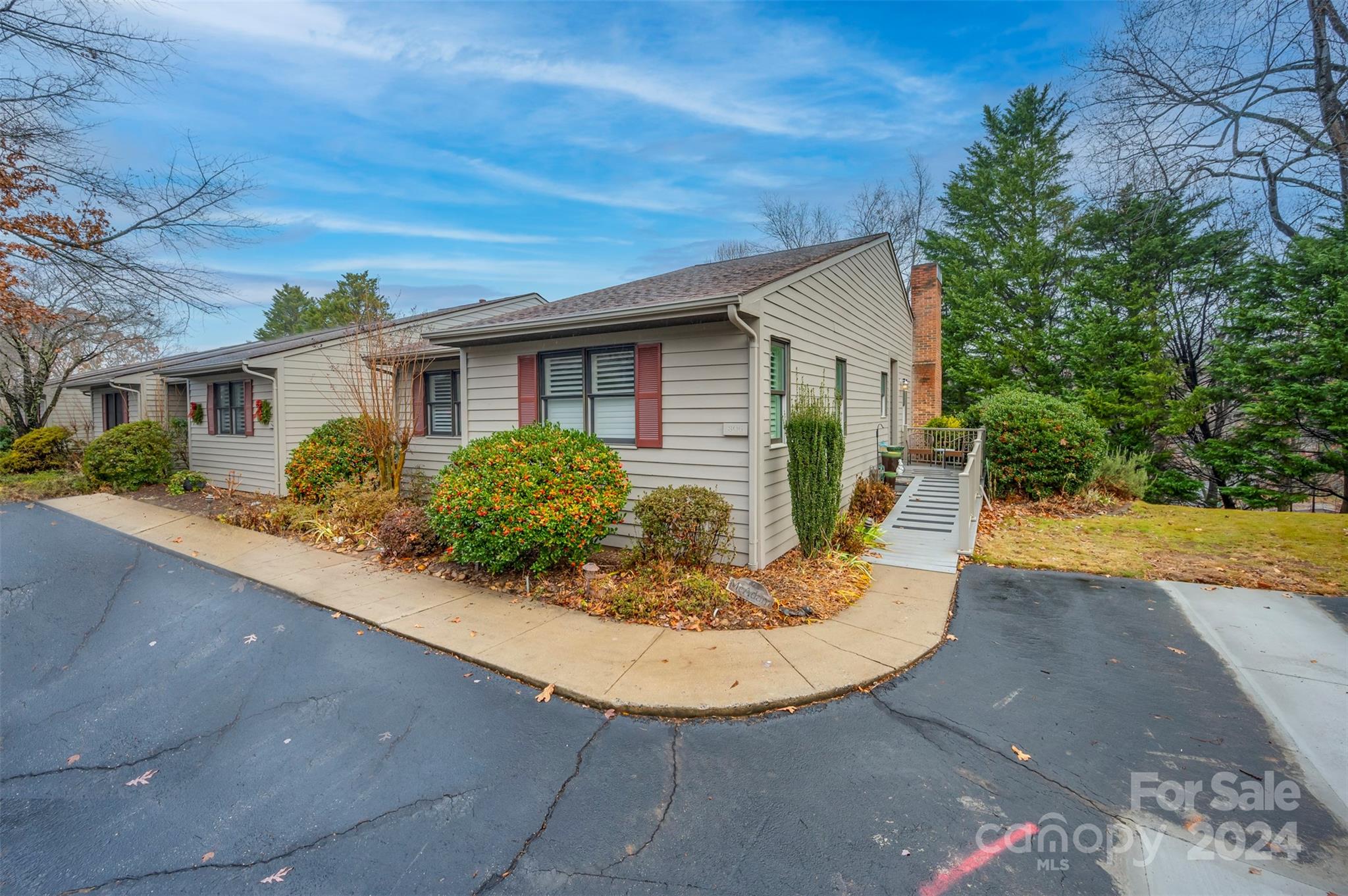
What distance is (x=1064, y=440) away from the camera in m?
10.7

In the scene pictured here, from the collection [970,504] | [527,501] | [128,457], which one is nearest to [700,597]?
[527,501]

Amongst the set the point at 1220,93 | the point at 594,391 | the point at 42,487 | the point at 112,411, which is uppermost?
the point at 1220,93

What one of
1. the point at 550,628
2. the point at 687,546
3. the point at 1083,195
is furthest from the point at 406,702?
the point at 1083,195

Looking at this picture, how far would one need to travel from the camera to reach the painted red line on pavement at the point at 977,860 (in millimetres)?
2203

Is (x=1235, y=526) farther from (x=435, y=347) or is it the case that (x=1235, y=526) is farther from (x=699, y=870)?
(x=435, y=347)

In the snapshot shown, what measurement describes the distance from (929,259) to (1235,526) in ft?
50.9

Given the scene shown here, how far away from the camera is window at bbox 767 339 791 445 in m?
6.88

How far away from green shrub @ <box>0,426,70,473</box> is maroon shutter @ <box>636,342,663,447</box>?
19.2 meters

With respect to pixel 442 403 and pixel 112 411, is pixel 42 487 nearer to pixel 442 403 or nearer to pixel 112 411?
pixel 112 411

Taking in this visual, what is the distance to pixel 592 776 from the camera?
2934 millimetres

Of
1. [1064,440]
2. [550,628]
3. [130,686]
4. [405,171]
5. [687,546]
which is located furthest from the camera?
[405,171]

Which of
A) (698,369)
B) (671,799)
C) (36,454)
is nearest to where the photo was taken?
(671,799)

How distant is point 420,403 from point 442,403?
55 cm

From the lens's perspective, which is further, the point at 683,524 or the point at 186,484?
the point at 186,484
